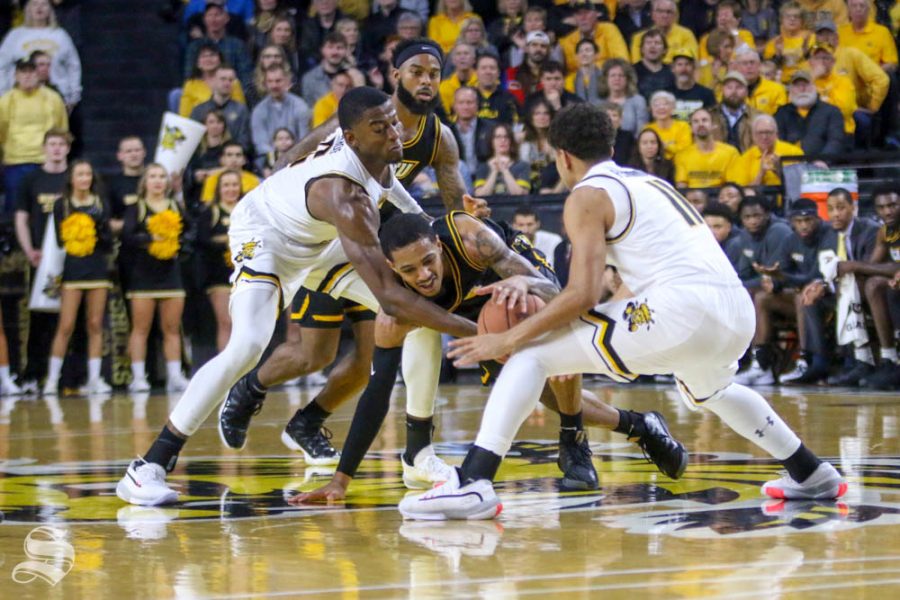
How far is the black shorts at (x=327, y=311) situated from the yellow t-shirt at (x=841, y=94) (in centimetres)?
668

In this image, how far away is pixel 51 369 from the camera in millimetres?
11852

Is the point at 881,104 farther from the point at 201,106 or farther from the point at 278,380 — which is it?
the point at 278,380

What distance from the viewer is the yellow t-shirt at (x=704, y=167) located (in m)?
12.2

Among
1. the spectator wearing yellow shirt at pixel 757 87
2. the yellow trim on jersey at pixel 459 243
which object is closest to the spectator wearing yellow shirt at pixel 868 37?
the spectator wearing yellow shirt at pixel 757 87

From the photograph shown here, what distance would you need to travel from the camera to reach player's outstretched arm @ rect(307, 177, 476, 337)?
557 centimetres

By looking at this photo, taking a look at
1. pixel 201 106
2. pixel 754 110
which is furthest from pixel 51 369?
pixel 754 110

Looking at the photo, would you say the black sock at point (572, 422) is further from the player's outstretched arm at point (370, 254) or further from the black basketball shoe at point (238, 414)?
the black basketball shoe at point (238, 414)

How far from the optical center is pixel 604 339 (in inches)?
200

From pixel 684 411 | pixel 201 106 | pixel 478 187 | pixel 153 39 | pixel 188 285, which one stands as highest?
pixel 153 39

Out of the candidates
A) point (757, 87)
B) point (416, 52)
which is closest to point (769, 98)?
point (757, 87)

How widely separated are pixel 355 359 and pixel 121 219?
18.3ft

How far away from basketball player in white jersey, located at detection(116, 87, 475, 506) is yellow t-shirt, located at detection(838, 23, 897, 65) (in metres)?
7.95

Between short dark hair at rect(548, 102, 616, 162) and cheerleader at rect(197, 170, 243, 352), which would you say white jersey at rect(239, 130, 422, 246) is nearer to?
short dark hair at rect(548, 102, 616, 162)

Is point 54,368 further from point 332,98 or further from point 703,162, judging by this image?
point 703,162
